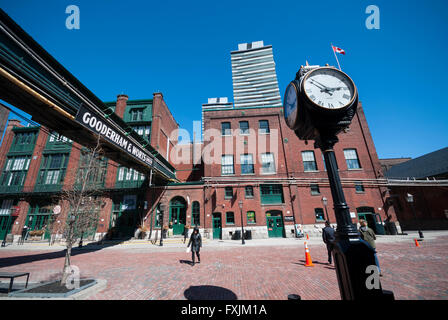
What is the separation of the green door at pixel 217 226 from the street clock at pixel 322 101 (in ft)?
57.8

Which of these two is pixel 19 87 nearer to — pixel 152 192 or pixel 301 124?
pixel 301 124

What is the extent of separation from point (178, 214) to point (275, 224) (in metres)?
→ 10.8

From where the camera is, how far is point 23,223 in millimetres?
22141

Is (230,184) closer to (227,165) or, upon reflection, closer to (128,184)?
(227,165)

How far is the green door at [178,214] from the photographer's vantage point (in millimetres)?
19531

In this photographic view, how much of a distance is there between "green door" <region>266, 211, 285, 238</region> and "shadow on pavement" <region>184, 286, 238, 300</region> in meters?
14.7

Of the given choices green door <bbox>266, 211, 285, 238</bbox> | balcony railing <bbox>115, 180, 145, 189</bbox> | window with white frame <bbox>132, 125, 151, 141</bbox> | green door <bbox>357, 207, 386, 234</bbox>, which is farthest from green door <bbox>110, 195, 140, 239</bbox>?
green door <bbox>357, 207, 386, 234</bbox>

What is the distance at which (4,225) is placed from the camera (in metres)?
22.7

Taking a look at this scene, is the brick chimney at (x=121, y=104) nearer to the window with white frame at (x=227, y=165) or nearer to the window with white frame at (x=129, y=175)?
the window with white frame at (x=129, y=175)

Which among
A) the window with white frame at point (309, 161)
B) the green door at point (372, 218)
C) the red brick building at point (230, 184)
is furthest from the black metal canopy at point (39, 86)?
the green door at point (372, 218)

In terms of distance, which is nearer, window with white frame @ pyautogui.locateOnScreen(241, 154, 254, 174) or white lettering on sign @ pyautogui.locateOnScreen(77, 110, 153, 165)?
white lettering on sign @ pyautogui.locateOnScreen(77, 110, 153, 165)

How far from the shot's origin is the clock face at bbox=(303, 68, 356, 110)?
265 centimetres

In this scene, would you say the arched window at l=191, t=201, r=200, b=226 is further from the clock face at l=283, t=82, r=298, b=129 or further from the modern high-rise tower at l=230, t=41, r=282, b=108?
the modern high-rise tower at l=230, t=41, r=282, b=108

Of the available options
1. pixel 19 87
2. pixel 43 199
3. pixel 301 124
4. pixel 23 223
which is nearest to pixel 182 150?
pixel 43 199
